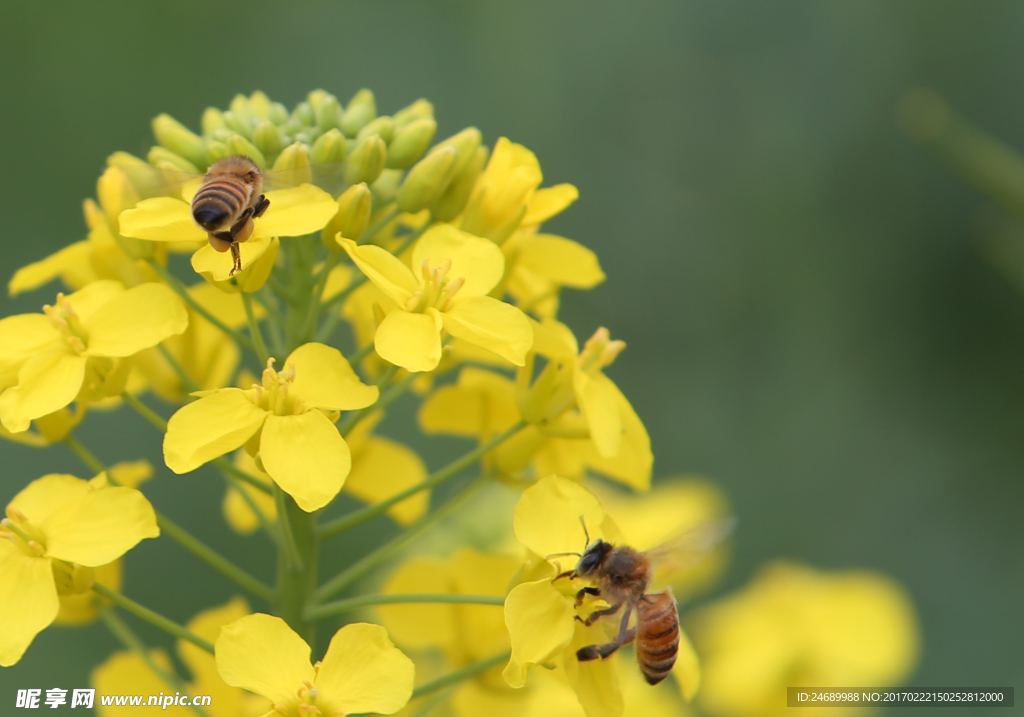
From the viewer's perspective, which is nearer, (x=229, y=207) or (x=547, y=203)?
(x=229, y=207)

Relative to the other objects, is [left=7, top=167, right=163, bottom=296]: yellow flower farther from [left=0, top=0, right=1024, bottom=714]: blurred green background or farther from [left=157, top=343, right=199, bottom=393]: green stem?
[left=0, top=0, right=1024, bottom=714]: blurred green background

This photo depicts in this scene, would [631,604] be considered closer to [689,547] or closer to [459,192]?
[689,547]

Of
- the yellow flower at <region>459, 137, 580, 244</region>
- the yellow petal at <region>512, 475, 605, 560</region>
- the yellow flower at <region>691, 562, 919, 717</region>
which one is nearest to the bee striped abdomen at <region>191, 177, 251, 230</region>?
the yellow flower at <region>459, 137, 580, 244</region>

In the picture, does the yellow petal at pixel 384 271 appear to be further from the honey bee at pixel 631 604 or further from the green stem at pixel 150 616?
the green stem at pixel 150 616

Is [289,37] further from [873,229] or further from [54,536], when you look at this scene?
[54,536]

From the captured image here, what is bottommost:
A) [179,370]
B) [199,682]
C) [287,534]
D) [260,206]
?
[199,682]

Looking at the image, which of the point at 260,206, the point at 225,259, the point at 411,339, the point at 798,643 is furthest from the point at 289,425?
the point at 798,643

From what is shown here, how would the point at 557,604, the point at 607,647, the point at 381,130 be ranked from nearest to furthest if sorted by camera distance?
the point at 557,604
the point at 607,647
the point at 381,130

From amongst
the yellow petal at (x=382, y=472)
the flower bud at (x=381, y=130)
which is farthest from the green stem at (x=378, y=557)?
the flower bud at (x=381, y=130)
